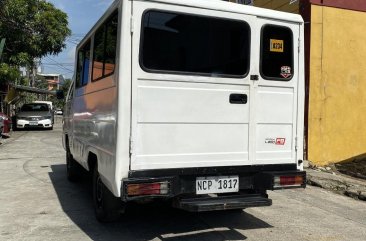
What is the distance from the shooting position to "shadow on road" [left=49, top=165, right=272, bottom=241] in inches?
203

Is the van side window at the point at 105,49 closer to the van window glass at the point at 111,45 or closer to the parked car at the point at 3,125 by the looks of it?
the van window glass at the point at 111,45

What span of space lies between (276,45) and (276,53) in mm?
92

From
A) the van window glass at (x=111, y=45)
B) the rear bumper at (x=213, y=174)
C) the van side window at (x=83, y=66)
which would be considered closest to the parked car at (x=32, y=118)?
the van side window at (x=83, y=66)

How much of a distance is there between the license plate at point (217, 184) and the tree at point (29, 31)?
17.9m

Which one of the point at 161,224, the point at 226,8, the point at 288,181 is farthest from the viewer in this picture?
the point at 161,224

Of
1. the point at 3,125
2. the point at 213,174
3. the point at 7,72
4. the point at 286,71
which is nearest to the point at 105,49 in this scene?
the point at 213,174

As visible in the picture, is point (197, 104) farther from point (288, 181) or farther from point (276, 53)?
point (288, 181)

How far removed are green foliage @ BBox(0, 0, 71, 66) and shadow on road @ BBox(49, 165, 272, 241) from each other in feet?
51.5

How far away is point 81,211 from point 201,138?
8.15 ft

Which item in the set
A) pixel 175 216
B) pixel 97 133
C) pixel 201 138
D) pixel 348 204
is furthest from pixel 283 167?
pixel 348 204

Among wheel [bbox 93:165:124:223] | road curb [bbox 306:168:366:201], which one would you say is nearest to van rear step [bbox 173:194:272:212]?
wheel [bbox 93:165:124:223]

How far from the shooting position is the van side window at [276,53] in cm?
Answer: 510

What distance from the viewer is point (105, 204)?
525 cm

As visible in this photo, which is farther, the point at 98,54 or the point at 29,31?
the point at 29,31
